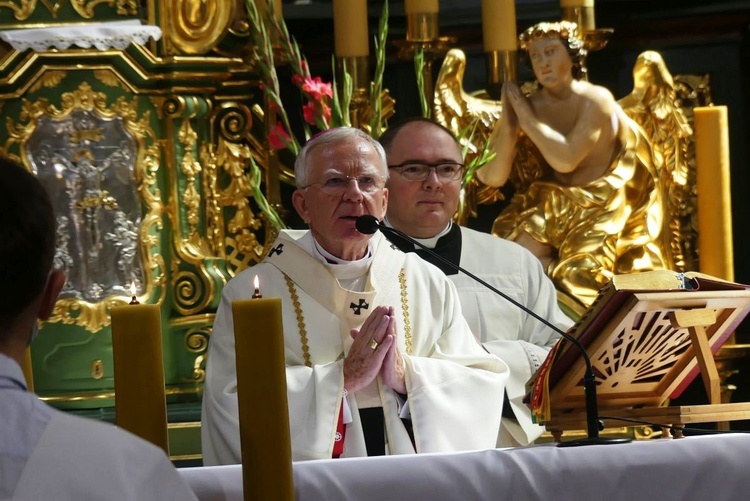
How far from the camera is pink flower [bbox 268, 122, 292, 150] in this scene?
5.08m

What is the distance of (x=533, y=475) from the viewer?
2.39 meters

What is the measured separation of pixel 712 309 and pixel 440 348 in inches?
46.7

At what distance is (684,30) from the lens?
611cm

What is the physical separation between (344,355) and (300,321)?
0.15 meters

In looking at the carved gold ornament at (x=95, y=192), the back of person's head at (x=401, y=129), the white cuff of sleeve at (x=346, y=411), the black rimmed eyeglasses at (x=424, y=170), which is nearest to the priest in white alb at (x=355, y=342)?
the white cuff of sleeve at (x=346, y=411)

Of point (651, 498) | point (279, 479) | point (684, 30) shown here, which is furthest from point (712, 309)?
point (684, 30)

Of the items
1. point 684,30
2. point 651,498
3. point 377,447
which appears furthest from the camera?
point 684,30

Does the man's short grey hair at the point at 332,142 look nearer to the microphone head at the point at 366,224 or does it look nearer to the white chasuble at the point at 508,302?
the microphone head at the point at 366,224

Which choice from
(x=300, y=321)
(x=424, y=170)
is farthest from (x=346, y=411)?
(x=424, y=170)

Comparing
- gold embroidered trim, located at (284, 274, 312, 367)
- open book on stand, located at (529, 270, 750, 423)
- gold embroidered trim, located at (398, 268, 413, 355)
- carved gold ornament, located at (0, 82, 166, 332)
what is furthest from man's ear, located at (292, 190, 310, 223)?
carved gold ornament, located at (0, 82, 166, 332)

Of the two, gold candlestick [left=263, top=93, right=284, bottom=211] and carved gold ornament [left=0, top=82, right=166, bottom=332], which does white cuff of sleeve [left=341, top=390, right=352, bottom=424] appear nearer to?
carved gold ornament [left=0, top=82, right=166, bottom=332]

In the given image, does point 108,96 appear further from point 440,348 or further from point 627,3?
point 627,3

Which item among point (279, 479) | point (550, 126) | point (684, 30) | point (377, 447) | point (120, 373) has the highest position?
point (684, 30)

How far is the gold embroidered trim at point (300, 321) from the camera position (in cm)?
376
